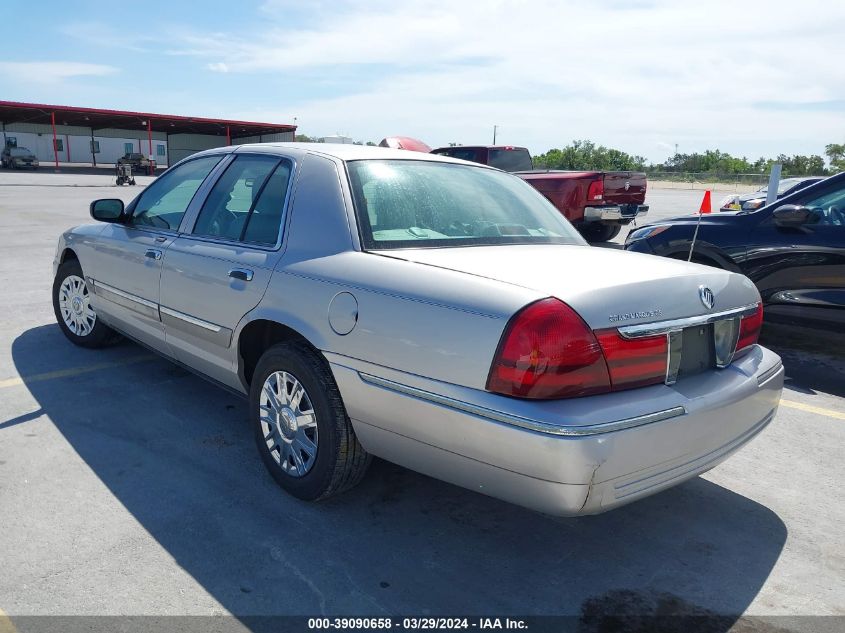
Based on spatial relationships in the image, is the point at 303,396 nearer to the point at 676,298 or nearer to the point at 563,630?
the point at 563,630

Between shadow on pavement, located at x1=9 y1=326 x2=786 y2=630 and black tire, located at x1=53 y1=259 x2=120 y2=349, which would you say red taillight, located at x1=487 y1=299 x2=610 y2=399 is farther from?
black tire, located at x1=53 y1=259 x2=120 y2=349

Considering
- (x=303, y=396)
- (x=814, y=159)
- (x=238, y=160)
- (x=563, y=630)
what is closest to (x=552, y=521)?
(x=563, y=630)

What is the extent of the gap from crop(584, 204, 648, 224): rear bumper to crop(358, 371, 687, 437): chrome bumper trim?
893 cm

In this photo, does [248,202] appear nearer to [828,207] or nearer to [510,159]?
[828,207]

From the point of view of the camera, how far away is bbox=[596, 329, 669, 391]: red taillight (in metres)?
2.39

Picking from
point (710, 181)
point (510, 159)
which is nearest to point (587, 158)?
point (710, 181)

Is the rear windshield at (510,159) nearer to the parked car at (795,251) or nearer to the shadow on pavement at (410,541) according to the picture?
the parked car at (795,251)

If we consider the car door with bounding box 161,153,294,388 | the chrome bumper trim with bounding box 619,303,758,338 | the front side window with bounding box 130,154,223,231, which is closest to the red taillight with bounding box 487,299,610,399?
the chrome bumper trim with bounding box 619,303,758,338

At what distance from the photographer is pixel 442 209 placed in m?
3.31

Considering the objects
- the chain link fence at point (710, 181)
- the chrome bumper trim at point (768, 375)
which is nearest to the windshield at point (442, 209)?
the chrome bumper trim at point (768, 375)

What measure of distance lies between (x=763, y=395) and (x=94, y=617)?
2729 mm

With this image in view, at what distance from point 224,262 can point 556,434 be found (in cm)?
201

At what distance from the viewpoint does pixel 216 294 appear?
3496 mm

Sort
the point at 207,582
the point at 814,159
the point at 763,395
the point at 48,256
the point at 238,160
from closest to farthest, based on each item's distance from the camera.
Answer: the point at 207,582 → the point at 763,395 → the point at 238,160 → the point at 48,256 → the point at 814,159
